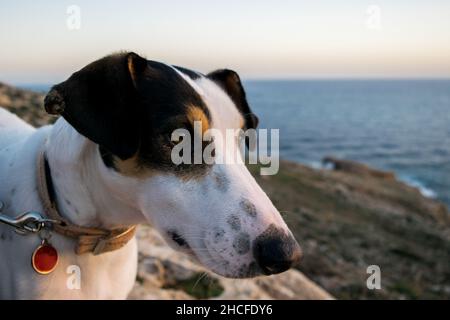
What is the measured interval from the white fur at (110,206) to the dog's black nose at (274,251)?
0.13ft

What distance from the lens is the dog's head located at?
2502 millimetres

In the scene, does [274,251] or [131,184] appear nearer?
[274,251]

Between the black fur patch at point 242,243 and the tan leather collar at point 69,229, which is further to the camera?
the tan leather collar at point 69,229

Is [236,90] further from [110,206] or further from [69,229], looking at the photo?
[69,229]

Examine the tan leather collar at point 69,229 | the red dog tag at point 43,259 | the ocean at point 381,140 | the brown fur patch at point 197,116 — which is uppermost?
the brown fur patch at point 197,116

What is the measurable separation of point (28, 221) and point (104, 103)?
0.83 meters

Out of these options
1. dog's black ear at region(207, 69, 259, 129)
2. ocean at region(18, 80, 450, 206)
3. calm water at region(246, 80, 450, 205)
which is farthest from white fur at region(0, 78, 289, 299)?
calm water at region(246, 80, 450, 205)

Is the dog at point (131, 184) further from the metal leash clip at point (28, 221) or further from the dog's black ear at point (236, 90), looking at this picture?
the dog's black ear at point (236, 90)

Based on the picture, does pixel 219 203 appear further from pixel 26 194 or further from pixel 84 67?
pixel 26 194

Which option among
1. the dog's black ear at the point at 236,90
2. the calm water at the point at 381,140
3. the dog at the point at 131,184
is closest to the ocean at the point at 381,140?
the calm water at the point at 381,140

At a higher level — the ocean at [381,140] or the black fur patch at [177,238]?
the black fur patch at [177,238]

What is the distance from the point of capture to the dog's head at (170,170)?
8.21 feet

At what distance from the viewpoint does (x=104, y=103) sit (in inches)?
108

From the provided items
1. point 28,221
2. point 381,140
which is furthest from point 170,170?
point 381,140
